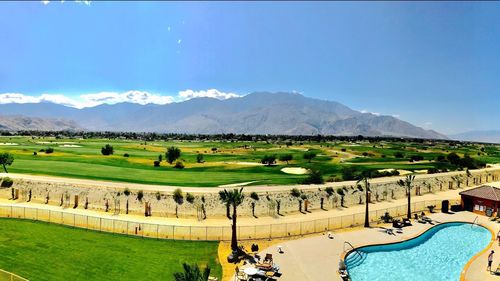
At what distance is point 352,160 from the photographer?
107m

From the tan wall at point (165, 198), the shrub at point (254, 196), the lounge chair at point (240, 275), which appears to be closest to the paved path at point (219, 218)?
the tan wall at point (165, 198)

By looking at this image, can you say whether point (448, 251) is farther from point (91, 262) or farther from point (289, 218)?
point (91, 262)

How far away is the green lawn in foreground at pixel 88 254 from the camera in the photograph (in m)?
30.6

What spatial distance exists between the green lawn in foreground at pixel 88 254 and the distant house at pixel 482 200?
40188 mm

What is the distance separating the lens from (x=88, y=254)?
33750mm

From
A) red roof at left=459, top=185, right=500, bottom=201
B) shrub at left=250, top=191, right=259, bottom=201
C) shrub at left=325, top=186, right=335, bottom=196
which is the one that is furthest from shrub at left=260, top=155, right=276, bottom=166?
red roof at left=459, top=185, right=500, bottom=201

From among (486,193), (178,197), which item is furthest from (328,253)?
(486,193)

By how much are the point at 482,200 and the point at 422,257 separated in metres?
24.2

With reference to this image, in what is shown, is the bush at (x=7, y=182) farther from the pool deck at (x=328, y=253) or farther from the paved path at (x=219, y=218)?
the pool deck at (x=328, y=253)

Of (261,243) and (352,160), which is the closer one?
(261,243)

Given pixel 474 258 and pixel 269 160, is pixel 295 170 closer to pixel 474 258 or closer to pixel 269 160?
pixel 269 160

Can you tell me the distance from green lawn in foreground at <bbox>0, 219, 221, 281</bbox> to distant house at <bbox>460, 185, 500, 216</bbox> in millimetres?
40188

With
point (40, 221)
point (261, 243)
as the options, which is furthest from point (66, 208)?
point (261, 243)

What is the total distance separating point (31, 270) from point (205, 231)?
17052 millimetres
